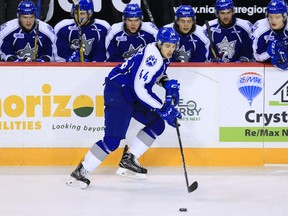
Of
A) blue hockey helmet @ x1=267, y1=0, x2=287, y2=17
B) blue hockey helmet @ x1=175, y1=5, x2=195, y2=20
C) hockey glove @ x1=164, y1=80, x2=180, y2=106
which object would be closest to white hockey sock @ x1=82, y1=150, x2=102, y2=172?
hockey glove @ x1=164, y1=80, x2=180, y2=106

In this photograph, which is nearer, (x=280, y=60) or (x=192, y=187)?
(x=192, y=187)

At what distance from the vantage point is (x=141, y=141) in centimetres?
704

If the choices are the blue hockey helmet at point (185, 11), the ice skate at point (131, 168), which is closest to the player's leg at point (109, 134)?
the ice skate at point (131, 168)

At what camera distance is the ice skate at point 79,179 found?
22.0ft

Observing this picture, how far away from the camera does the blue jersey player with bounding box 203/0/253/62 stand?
25.9 feet

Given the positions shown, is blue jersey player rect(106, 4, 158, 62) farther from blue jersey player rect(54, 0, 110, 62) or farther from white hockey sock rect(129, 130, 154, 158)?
white hockey sock rect(129, 130, 154, 158)

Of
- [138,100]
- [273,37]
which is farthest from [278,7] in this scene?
[138,100]

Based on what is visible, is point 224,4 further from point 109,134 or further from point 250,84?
point 109,134

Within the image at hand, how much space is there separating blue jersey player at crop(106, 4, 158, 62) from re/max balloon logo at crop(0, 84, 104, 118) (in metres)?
0.59

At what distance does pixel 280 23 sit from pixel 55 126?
211 cm

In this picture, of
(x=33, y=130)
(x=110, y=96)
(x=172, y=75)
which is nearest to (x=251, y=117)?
(x=172, y=75)

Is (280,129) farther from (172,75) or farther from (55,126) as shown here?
(55,126)

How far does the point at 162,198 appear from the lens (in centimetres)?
639

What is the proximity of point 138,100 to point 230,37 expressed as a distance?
1508 mm
